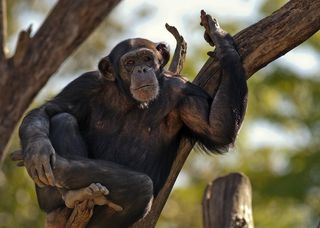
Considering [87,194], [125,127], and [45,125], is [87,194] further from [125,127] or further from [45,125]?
[125,127]

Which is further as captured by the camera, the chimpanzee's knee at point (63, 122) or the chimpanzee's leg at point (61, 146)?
the chimpanzee's knee at point (63, 122)

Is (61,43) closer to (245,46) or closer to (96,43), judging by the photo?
(245,46)

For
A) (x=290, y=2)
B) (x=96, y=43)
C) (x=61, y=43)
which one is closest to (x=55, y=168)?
(x=290, y=2)

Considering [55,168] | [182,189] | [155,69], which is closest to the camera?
[55,168]

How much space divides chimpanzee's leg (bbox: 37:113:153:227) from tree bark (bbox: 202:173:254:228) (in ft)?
5.10

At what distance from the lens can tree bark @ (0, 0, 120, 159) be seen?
10.9 meters

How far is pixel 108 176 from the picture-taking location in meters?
7.72

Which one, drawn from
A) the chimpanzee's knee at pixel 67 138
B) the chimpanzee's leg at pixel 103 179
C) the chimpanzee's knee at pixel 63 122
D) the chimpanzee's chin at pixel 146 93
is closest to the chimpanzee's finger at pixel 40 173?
the chimpanzee's leg at pixel 103 179

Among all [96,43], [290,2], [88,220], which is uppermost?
[96,43]

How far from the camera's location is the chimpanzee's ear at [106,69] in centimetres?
838

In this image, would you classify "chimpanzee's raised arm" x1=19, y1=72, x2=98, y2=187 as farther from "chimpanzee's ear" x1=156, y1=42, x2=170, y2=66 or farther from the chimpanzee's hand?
"chimpanzee's ear" x1=156, y1=42, x2=170, y2=66

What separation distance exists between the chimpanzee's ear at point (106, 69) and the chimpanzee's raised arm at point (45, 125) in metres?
0.09

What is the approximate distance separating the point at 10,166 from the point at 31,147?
15.2 meters

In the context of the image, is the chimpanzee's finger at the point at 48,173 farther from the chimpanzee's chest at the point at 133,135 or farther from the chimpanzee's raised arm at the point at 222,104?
the chimpanzee's raised arm at the point at 222,104
